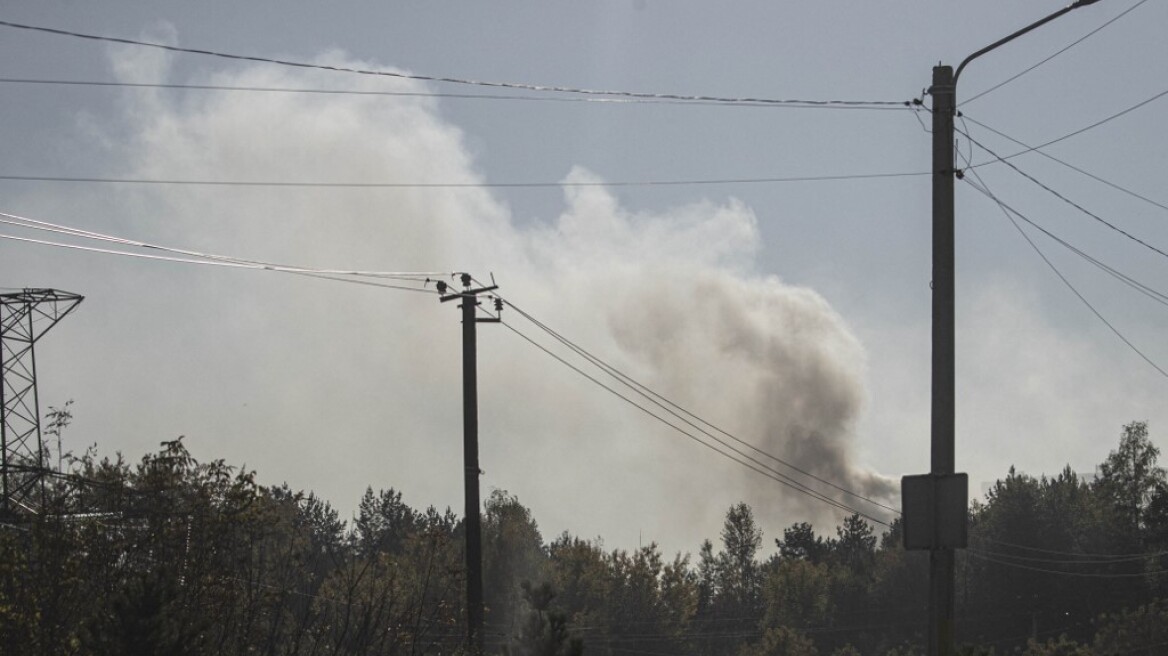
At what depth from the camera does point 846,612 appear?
102 meters

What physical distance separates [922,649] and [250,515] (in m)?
83.0

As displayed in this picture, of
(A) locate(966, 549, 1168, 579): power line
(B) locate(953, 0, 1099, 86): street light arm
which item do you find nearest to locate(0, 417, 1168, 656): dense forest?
(A) locate(966, 549, 1168, 579): power line

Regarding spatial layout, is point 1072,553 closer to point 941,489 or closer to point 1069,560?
point 1069,560

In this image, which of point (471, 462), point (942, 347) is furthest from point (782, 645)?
point (942, 347)

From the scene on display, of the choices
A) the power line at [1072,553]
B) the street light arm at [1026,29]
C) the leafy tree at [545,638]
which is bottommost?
the power line at [1072,553]

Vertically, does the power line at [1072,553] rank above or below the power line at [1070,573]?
above

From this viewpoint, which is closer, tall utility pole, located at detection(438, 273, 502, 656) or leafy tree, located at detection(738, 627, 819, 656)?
tall utility pole, located at detection(438, 273, 502, 656)

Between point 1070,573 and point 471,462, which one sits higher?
point 471,462

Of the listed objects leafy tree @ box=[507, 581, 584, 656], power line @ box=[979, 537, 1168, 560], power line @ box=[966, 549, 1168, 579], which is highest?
leafy tree @ box=[507, 581, 584, 656]

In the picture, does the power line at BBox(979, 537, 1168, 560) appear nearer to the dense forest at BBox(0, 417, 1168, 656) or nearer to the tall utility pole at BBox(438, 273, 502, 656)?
the dense forest at BBox(0, 417, 1168, 656)

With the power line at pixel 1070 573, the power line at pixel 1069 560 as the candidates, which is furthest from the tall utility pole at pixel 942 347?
the power line at pixel 1069 560

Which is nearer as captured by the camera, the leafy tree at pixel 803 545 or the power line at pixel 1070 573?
the power line at pixel 1070 573

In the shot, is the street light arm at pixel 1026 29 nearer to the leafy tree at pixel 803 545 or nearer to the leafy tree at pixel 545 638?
the leafy tree at pixel 545 638

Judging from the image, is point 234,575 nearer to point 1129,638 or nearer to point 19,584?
point 19,584
